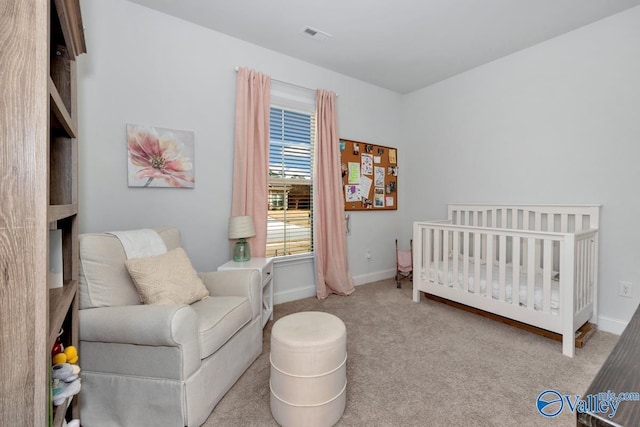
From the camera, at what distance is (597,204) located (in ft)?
7.48

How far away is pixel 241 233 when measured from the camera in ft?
7.58

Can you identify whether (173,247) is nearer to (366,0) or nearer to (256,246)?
(256,246)

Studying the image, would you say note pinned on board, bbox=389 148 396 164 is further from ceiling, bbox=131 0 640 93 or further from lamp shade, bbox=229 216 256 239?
lamp shade, bbox=229 216 256 239

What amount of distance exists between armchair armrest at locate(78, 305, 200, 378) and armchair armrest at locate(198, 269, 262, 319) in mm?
513

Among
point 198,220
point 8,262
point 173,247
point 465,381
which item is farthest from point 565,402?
point 198,220

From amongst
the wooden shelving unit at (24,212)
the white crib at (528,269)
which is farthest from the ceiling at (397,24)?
the wooden shelving unit at (24,212)

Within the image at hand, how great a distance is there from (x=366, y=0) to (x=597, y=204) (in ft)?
7.91

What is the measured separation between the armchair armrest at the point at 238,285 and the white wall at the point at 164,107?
66cm

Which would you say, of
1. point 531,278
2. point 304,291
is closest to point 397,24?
point 531,278

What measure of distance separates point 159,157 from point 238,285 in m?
1.25

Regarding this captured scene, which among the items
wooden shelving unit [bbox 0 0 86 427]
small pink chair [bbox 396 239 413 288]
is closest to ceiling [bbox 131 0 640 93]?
wooden shelving unit [bbox 0 0 86 427]

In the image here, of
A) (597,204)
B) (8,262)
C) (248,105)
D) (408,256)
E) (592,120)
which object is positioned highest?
(248,105)

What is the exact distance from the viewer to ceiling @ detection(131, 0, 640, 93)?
2109mm

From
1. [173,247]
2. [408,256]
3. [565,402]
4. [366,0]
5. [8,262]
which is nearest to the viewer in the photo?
[8,262]
